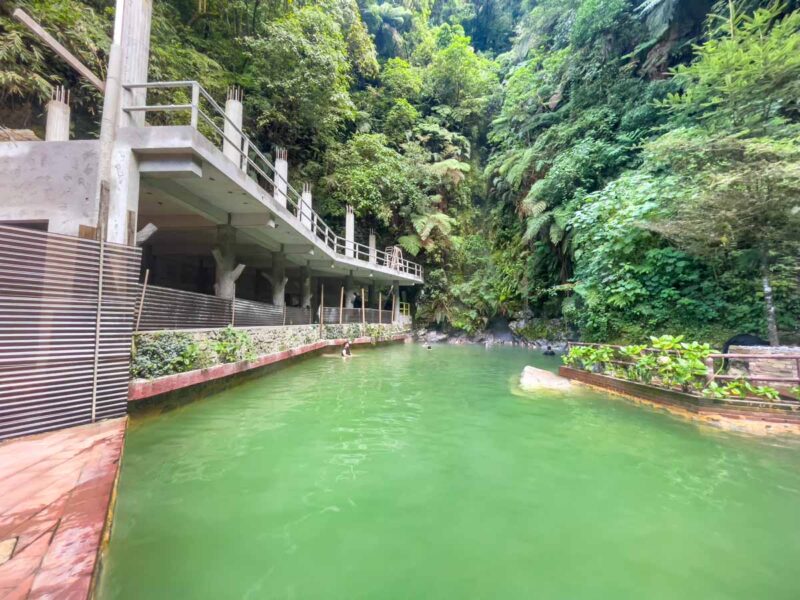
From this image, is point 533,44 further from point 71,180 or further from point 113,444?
point 113,444

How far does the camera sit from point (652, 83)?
15367 millimetres

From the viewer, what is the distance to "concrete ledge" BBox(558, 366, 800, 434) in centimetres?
561

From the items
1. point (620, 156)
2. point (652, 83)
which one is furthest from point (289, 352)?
point (652, 83)

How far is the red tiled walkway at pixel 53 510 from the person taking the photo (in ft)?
5.57

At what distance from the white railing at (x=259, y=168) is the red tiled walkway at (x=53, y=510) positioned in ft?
17.8

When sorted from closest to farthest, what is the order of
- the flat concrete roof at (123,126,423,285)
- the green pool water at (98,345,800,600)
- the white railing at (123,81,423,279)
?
the green pool water at (98,345,800,600) < the flat concrete roof at (123,126,423,285) < the white railing at (123,81,423,279)

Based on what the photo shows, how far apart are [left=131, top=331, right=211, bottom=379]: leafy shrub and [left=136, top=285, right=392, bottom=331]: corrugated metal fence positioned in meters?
0.42

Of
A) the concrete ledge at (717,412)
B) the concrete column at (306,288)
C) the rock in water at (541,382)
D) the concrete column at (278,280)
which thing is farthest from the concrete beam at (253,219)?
the concrete ledge at (717,412)

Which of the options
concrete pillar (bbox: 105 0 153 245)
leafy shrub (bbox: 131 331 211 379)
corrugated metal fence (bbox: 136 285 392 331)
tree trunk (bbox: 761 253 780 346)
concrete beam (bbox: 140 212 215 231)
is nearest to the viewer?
leafy shrub (bbox: 131 331 211 379)

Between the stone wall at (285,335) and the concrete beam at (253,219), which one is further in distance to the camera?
the concrete beam at (253,219)

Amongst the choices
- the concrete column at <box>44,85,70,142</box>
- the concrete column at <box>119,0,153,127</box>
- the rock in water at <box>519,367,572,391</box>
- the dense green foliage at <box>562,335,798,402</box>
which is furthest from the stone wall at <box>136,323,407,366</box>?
the dense green foliage at <box>562,335,798,402</box>

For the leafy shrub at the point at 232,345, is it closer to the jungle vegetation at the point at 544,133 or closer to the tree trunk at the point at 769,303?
the jungle vegetation at the point at 544,133

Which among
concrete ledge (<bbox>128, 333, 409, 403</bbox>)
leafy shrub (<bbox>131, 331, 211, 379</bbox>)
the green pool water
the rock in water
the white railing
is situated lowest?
the green pool water

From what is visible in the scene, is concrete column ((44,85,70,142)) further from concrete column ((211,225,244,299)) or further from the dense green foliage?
the dense green foliage
